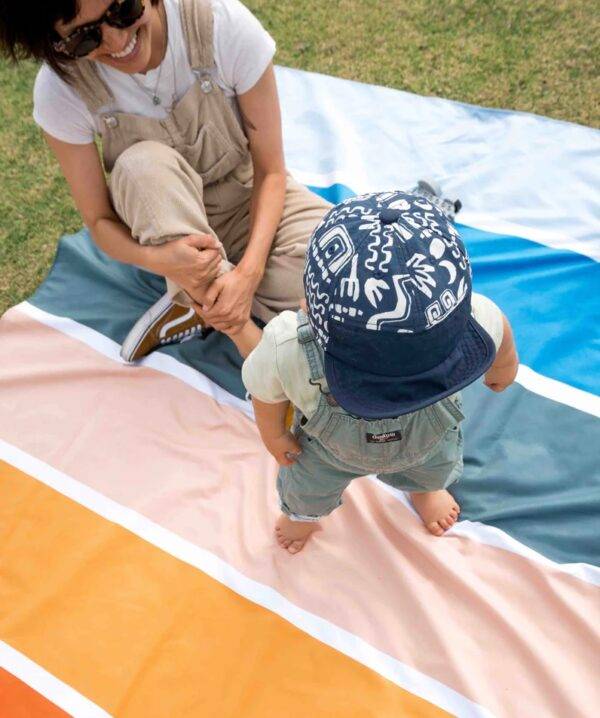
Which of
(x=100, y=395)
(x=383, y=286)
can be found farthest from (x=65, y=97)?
(x=383, y=286)

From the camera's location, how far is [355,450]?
1165 mm

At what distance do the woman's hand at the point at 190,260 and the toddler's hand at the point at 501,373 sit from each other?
703 millimetres

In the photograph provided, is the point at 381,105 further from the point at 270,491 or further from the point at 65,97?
the point at 270,491

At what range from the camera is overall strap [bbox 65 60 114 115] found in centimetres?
145

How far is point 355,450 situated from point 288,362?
0.21 meters

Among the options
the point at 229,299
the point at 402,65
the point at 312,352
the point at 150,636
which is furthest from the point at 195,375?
the point at 402,65

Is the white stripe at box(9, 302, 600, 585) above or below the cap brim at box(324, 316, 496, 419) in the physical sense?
below

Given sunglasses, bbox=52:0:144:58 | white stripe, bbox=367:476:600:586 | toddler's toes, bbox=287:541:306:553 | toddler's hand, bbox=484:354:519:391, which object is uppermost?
sunglasses, bbox=52:0:144:58

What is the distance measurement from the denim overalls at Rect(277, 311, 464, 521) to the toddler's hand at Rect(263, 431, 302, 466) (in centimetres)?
2

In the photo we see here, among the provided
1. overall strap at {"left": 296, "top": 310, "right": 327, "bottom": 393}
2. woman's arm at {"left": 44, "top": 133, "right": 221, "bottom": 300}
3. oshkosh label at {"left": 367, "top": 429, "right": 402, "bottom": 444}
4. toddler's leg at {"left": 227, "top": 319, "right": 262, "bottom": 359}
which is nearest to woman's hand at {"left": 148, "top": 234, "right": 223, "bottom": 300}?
woman's arm at {"left": 44, "top": 133, "right": 221, "bottom": 300}

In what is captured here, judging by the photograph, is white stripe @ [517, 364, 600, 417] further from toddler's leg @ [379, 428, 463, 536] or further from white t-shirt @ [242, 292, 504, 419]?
white t-shirt @ [242, 292, 504, 419]

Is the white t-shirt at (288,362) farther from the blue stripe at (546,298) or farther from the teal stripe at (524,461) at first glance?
the blue stripe at (546,298)

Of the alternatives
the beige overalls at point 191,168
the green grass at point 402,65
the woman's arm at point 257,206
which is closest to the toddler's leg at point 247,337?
the woman's arm at point 257,206

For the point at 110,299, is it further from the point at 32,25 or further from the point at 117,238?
the point at 32,25
